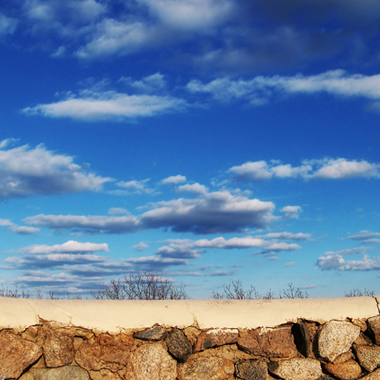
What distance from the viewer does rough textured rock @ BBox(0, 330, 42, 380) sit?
3.21 meters

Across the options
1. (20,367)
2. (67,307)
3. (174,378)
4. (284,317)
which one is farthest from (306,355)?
(20,367)

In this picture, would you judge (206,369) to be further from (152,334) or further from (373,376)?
(373,376)

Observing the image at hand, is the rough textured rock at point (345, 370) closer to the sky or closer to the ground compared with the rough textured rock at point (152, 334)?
closer to the ground

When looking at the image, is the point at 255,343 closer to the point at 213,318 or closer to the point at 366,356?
the point at 213,318

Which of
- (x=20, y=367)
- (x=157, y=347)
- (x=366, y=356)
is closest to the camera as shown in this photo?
(x=20, y=367)

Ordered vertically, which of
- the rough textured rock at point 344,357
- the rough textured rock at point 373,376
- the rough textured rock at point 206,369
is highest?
the rough textured rock at point 206,369

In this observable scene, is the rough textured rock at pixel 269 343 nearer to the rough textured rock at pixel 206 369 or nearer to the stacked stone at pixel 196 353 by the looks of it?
the stacked stone at pixel 196 353

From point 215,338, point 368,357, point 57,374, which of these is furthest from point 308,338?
point 57,374

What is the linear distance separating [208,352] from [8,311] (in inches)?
61.2

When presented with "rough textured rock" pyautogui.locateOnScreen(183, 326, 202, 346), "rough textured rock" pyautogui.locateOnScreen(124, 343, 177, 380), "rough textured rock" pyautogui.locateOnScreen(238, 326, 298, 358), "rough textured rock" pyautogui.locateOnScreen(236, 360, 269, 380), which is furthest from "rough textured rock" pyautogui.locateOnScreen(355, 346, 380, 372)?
"rough textured rock" pyautogui.locateOnScreen(124, 343, 177, 380)

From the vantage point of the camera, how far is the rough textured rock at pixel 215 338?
11.7 ft

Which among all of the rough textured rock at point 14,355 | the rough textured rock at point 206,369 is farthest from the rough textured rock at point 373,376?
the rough textured rock at point 14,355

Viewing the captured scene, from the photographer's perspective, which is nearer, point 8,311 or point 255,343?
point 8,311

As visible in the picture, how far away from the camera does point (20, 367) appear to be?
3.25 m
